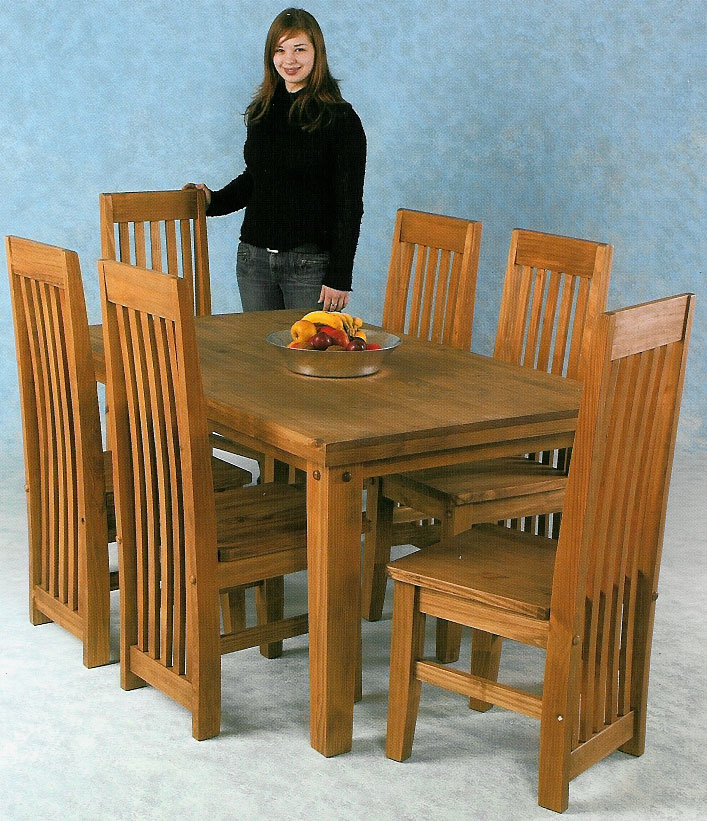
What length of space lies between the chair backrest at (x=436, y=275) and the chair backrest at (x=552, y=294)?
16 cm

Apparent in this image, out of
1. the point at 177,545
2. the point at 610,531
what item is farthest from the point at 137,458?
the point at 610,531

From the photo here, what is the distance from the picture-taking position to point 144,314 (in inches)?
98.1

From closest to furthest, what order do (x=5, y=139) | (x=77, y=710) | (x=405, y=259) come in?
(x=77, y=710) < (x=405, y=259) < (x=5, y=139)

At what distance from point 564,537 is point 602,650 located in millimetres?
322

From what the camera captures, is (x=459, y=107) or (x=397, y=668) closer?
(x=397, y=668)

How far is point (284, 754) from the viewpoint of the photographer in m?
2.58

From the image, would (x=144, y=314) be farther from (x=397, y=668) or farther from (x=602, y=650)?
(x=602, y=650)

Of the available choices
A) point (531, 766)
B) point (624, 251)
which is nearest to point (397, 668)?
point (531, 766)

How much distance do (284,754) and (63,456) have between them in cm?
94

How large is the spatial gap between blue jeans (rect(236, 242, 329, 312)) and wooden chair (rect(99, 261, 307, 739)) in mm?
1261

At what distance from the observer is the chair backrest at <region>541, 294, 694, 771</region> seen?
215 centimetres

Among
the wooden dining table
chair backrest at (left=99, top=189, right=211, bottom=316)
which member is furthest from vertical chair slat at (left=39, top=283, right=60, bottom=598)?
chair backrest at (left=99, top=189, right=211, bottom=316)

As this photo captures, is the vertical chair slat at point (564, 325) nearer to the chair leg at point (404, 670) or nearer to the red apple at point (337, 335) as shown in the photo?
the red apple at point (337, 335)

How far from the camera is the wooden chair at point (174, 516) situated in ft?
8.10
